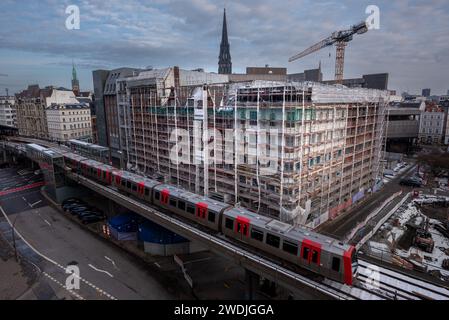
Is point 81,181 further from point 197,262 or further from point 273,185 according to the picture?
point 273,185

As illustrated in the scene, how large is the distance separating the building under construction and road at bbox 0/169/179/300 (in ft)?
41.7

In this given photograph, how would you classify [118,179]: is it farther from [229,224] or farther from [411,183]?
[411,183]

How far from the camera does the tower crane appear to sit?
213ft

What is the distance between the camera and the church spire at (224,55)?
149750mm

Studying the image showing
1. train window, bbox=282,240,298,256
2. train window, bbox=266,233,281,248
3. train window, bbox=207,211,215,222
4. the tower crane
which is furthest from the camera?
the tower crane

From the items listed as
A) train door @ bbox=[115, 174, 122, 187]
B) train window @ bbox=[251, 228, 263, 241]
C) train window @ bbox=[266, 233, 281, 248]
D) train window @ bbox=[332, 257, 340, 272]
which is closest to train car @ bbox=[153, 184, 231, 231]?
train window @ bbox=[251, 228, 263, 241]

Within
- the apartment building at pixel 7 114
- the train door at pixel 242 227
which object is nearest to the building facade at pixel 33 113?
the apartment building at pixel 7 114

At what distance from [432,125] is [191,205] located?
9200 cm

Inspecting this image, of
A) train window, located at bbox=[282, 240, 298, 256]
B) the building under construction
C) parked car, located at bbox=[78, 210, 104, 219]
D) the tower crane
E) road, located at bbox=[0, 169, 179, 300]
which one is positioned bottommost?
road, located at bbox=[0, 169, 179, 300]

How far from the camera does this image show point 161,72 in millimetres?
43594

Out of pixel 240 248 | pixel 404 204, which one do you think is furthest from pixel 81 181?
pixel 404 204

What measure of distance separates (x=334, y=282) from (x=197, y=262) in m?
13.7

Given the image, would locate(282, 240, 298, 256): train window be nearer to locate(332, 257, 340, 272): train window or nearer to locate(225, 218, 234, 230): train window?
locate(332, 257, 340, 272): train window

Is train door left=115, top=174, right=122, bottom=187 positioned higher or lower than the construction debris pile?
higher
